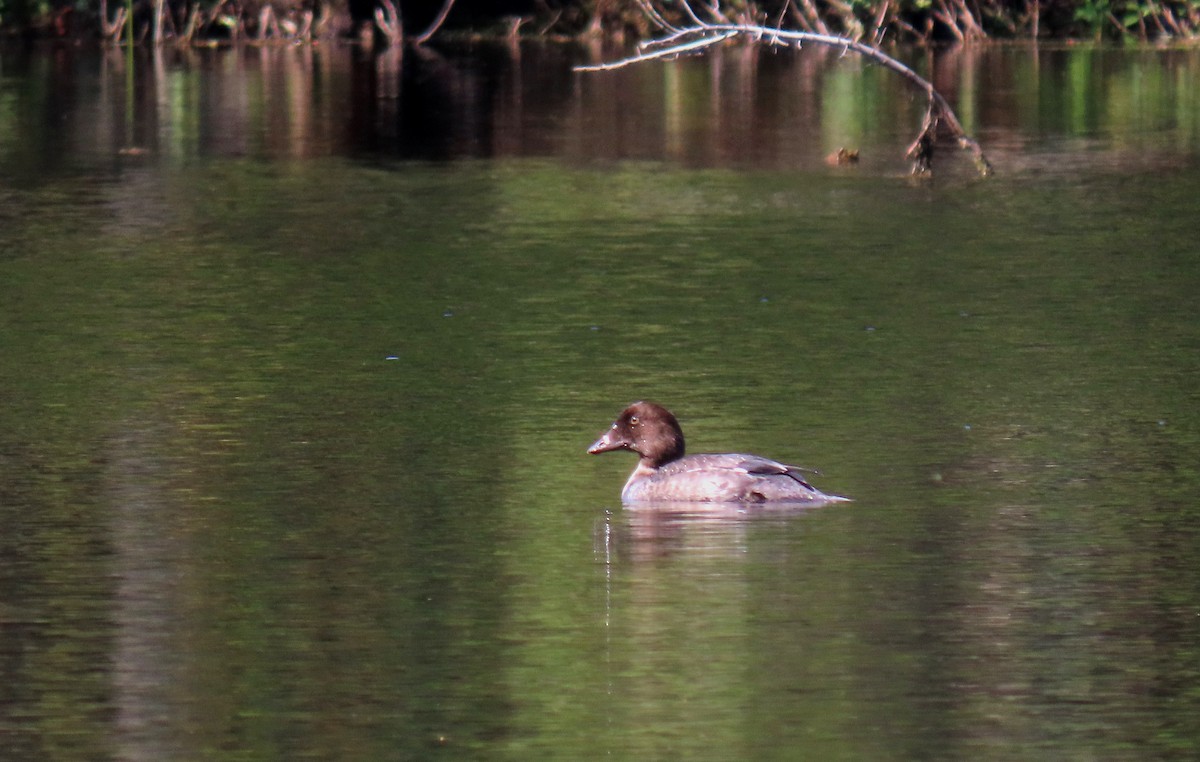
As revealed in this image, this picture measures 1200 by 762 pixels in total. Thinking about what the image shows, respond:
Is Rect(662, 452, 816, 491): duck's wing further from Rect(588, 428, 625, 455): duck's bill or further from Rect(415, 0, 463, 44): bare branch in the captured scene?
Rect(415, 0, 463, 44): bare branch

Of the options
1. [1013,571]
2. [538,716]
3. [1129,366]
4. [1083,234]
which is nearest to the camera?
[538,716]

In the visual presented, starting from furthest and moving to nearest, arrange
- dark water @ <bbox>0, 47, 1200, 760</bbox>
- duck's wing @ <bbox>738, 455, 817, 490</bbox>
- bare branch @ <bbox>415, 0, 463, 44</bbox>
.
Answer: bare branch @ <bbox>415, 0, 463, 44</bbox>, duck's wing @ <bbox>738, 455, 817, 490</bbox>, dark water @ <bbox>0, 47, 1200, 760</bbox>

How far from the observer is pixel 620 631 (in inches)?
305

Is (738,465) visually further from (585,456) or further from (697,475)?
(585,456)

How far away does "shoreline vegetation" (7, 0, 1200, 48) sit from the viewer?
137 ft

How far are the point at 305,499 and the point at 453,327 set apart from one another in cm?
428

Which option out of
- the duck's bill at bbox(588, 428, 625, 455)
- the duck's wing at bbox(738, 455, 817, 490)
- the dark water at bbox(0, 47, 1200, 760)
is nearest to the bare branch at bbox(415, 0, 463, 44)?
the dark water at bbox(0, 47, 1200, 760)

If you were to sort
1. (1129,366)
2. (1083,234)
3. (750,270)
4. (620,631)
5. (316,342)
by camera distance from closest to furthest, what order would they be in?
1. (620,631)
2. (1129,366)
3. (316,342)
4. (750,270)
5. (1083,234)

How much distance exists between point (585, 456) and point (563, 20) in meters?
37.3

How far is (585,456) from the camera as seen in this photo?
1050 centimetres

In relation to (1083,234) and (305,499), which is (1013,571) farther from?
(1083,234)

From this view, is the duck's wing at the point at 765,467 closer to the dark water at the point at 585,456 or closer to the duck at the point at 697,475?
the duck at the point at 697,475

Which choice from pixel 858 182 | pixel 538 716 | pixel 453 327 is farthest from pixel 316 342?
pixel 858 182

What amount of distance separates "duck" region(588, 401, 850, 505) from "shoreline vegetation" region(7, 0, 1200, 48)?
29809 millimetres
